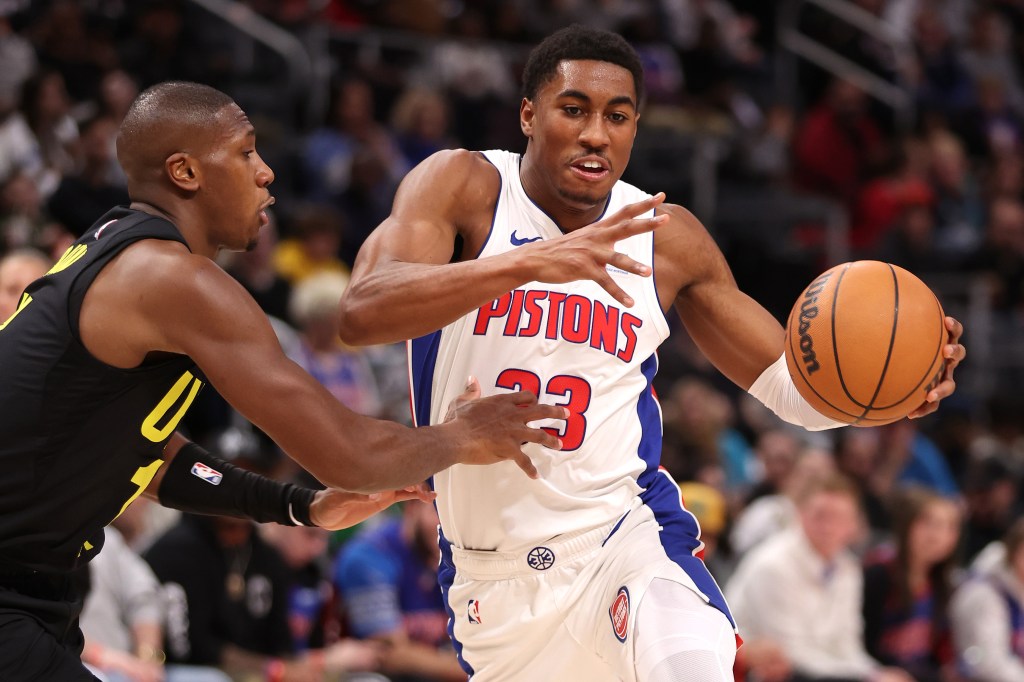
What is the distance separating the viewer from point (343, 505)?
4203 mm

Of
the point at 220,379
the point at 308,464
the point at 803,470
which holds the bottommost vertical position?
the point at 803,470

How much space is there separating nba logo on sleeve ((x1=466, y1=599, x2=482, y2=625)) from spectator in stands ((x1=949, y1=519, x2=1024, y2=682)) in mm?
5003

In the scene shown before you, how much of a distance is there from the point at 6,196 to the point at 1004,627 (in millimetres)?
6802

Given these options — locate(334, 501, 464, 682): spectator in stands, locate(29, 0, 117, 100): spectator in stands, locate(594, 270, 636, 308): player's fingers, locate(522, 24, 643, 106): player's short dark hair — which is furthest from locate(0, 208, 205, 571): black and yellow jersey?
locate(29, 0, 117, 100): spectator in stands

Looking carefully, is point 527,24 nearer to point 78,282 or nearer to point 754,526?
point 754,526

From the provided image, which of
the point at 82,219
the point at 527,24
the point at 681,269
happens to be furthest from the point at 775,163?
the point at 681,269

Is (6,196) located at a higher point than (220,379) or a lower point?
lower

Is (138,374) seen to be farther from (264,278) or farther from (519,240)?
(264,278)

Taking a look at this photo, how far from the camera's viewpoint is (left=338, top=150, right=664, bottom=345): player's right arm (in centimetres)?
370

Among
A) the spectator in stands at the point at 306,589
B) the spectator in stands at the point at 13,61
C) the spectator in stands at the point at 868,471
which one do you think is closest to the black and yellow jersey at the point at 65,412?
the spectator in stands at the point at 306,589

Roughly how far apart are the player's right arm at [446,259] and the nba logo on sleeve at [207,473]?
581 millimetres

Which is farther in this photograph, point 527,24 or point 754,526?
point 527,24

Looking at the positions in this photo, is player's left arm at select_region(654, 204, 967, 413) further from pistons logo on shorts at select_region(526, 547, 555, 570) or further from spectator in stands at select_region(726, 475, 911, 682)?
spectator in stands at select_region(726, 475, 911, 682)

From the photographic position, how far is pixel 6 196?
9016mm
